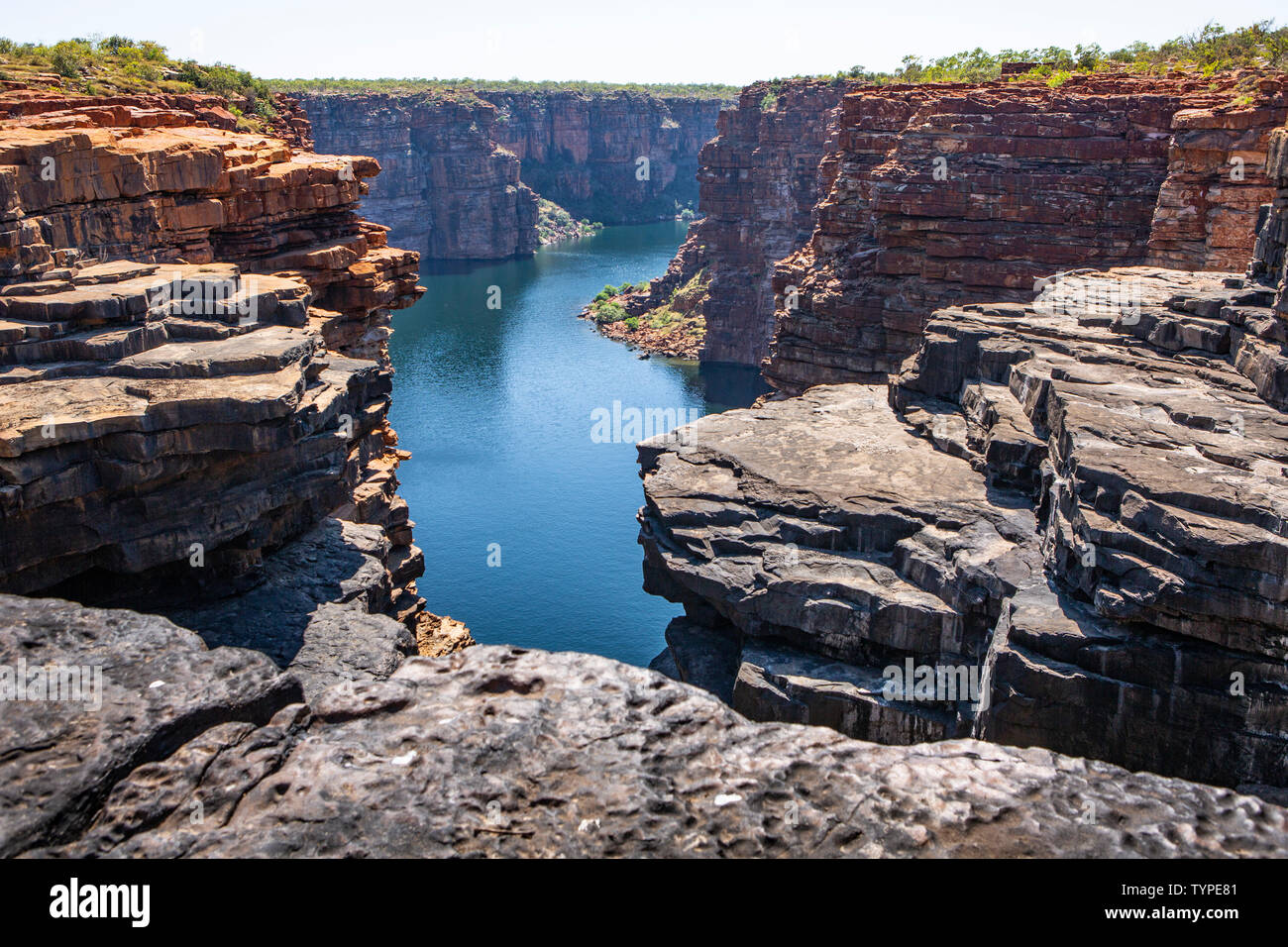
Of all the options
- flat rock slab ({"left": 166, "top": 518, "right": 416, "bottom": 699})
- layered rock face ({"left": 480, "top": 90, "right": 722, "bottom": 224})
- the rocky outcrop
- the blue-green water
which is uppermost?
layered rock face ({"left": 480, "top": 90, "right": 722, "bottom": 224})

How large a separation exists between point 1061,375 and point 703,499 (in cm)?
801

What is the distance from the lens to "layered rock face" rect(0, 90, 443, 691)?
1520cm

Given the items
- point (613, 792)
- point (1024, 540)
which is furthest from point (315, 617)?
point (1024, 540)

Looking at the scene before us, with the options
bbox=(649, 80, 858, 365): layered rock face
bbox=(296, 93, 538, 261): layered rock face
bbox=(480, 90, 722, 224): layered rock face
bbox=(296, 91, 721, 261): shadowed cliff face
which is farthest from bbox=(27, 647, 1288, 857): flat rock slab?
bbox=(480, 90, 722, 224): layered rock face

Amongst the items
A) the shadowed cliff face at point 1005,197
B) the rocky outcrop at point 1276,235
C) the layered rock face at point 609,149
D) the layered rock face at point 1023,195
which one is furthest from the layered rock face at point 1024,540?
the layered rock face at point 609,149

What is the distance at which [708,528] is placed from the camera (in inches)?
862

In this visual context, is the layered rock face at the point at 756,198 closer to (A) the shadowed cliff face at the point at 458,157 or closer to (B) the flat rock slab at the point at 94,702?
(A) the shadowed cliff face at the point at 458,157

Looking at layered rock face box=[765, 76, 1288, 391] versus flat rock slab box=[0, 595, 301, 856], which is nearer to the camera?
flat rock slab box=[0, 595, 301, 856]

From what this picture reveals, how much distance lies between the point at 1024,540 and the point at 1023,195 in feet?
70.3

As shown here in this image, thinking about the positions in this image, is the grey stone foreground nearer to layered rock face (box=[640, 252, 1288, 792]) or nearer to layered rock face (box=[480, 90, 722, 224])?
layered rock face (box=[640, 252, 1288, 792])

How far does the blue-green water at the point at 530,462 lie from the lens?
32.9 meters

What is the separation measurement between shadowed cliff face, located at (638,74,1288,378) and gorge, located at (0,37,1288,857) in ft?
0.45

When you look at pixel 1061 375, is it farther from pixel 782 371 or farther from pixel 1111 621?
pixel 782 371
